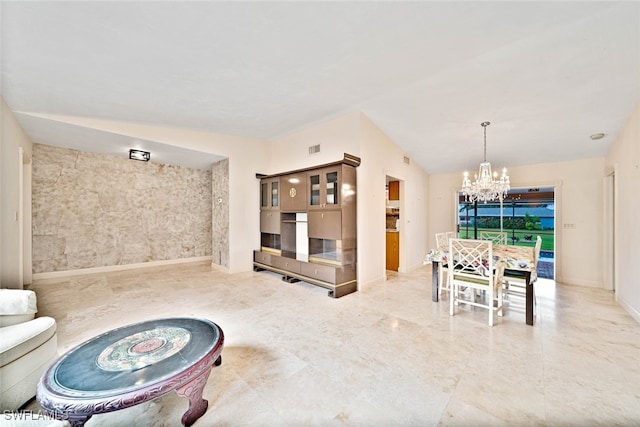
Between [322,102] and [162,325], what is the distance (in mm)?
3495

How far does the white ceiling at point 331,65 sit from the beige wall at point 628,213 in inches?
12.1

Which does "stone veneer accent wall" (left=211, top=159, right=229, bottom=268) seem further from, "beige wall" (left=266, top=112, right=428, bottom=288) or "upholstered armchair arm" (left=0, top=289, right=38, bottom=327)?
"upholstered armchair arm" (left=0, top=289, right=38, bottom=327)

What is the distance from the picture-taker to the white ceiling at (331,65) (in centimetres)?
200

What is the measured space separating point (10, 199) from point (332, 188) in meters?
4.53

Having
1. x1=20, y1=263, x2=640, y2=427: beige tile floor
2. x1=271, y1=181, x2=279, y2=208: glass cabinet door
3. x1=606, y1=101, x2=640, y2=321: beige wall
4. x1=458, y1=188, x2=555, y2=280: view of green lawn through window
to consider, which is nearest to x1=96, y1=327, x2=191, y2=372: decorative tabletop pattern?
x1=20, y1=263, x2=640, y2=427: beige tile floor

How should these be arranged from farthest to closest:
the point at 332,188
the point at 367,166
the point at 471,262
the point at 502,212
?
the point at 502,212 → the point at 367,166 → the point at 332,188 → the point at 471,262

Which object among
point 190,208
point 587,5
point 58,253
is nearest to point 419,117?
point 587,5

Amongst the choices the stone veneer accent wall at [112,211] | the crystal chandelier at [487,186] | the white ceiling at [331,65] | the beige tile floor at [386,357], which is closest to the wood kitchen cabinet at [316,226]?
the beige tile floor at [386,357]

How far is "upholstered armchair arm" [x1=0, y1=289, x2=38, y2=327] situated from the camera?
74.2 inches

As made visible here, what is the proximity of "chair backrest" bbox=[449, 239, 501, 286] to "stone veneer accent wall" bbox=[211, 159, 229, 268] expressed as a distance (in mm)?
4448

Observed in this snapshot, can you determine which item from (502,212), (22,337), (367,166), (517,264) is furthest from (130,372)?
(502,212)

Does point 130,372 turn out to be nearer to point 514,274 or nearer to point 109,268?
point 514,274

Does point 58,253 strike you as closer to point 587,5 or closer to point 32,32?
point 32,32

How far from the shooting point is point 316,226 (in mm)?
4477
